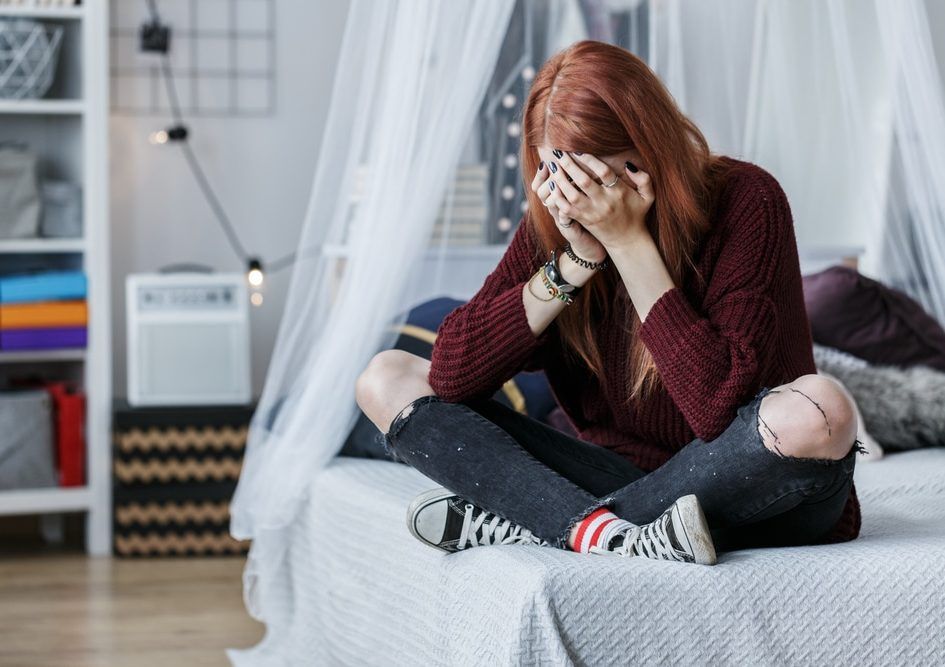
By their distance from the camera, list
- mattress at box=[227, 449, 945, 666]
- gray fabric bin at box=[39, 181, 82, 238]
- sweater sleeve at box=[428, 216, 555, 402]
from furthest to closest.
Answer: gray fabric bin at box=[39, 181, 82, 238]
sweater sleeve at box=[428, 216, 555, 402]
mattress at box=[227, 449, 945, 666]

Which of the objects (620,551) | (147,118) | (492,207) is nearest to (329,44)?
(147,118)

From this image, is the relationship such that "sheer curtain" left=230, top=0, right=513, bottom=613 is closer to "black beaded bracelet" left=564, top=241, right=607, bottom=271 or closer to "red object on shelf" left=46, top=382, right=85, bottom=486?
"black beaded bracelet" left=564, top=241, right=607, bottom=271

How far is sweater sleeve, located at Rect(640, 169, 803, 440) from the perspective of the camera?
4.99 ft

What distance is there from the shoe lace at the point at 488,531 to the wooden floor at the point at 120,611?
0.93 metres

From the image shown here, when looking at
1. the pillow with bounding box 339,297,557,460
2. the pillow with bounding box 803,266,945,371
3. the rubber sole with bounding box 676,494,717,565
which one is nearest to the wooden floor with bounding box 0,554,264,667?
the pillow with bounding box 339,297,557,460

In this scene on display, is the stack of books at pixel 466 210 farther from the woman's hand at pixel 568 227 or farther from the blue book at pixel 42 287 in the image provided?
the blue book at pixel 42 287

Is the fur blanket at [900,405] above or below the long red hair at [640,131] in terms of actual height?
below

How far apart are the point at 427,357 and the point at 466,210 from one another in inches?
18.1

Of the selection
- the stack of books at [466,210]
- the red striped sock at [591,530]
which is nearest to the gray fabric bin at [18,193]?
the stack of books at [466,210]

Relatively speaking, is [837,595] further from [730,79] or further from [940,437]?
[730,79]

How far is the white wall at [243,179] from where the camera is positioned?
350cm

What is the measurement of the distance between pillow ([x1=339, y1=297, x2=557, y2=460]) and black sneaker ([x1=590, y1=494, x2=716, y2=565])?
789 mm

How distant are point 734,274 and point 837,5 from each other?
112cm

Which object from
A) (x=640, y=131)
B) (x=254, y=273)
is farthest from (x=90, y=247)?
(x=640, y=131)
